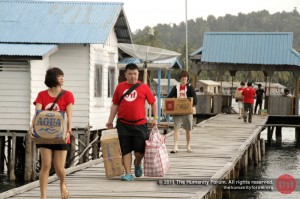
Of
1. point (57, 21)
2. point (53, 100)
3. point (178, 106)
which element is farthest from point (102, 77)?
point (53, 100)

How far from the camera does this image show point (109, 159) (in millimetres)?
11492

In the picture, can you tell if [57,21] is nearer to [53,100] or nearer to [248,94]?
[248,94]

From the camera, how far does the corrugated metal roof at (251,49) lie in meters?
33.8

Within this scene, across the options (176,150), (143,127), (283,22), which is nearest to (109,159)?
(143,127)

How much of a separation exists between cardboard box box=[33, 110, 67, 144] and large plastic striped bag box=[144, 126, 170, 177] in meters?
2.37

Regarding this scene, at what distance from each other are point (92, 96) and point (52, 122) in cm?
1502

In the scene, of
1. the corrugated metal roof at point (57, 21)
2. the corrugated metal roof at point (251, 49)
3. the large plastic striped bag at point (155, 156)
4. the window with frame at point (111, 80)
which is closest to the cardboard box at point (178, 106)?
the large plastic striped bag at point (155, 156)

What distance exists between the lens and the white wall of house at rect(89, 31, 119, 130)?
942 inches

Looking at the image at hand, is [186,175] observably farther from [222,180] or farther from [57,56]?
[57,56]

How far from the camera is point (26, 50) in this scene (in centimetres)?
2198

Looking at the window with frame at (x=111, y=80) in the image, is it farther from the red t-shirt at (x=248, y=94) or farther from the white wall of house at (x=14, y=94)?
the white wall of house at (x=14, y=94)

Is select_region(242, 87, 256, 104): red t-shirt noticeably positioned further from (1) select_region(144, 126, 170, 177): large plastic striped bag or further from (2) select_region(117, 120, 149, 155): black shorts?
(2) select_region(117, 120, 149, 155): black shorts

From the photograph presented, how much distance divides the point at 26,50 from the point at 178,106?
8.47m

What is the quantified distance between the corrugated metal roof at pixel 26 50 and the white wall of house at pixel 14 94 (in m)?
0.40
